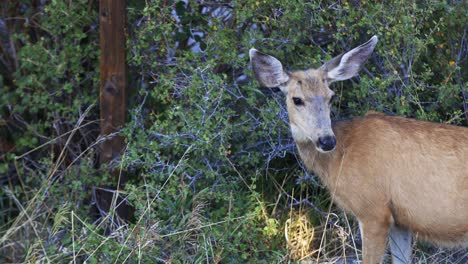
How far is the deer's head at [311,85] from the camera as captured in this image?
6.34 meters

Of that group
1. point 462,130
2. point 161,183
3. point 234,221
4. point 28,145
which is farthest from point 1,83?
point 462,130

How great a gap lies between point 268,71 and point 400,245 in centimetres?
172

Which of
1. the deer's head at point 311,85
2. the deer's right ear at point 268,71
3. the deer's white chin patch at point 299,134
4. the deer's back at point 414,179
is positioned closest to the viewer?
the deer's back at point 414,179

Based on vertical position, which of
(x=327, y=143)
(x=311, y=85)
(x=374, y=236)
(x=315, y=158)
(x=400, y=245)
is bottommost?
(x=400, y=245)

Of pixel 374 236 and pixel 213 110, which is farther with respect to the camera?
pixel 213 110

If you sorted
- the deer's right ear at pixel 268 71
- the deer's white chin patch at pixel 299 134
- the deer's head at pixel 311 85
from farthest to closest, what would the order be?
the deer's right ear at pixel 268 71 < the deer's white chin patch at pixel 299 134 < the deer's head at pixel 311 85

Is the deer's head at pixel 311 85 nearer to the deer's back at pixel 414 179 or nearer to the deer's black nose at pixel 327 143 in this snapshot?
the deer's black nose at pixel 327 143

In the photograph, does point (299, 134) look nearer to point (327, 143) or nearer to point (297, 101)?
point (297, 101)

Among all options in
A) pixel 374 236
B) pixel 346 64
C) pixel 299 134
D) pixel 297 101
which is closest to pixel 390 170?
pixel 374 236

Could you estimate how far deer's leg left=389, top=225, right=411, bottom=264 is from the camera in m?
6.56

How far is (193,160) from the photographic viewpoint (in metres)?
7.38

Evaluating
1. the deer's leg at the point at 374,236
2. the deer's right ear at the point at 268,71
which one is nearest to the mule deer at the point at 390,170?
the deer's leg at the point at 374,236

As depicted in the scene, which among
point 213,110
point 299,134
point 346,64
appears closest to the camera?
point 299,134

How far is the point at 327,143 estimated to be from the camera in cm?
615
